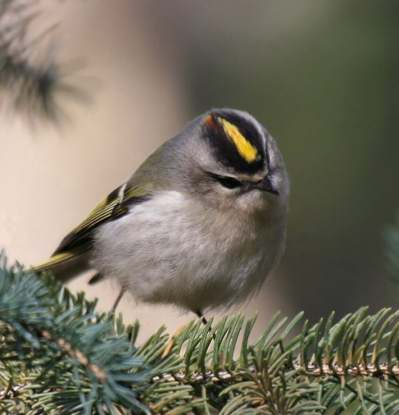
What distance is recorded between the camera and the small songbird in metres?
2.59

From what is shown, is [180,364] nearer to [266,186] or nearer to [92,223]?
[266,186]

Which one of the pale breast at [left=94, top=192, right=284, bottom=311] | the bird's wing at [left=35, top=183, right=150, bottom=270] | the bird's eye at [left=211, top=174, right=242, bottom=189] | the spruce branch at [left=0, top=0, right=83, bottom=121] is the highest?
the spruce branch at [left=0, top=0, right=83, bottom=121]

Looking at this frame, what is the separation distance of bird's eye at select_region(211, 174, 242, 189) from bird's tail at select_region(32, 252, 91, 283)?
727 millimetres

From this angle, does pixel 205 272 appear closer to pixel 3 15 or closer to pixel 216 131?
pixel 216 131

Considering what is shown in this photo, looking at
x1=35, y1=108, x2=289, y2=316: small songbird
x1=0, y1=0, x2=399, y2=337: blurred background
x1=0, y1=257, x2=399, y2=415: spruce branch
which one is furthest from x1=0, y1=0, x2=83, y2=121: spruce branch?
x1=0, y1=0, x2=399, y2=337: blurred background

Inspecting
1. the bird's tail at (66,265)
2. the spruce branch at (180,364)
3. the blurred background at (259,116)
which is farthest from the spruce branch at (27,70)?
the blurred background at (259,116)

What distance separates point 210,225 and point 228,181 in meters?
0.17

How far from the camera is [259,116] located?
17.5ft

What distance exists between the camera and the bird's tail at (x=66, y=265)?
3006 millimetres

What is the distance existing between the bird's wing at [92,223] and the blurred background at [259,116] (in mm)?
935

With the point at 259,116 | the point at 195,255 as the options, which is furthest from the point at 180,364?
the point at 259,116

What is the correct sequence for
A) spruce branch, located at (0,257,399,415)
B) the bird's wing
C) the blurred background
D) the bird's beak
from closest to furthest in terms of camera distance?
spruce branch, located at (0,257,399,415) < the bird's beak < the bird's wing < the blurred background

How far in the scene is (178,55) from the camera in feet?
15.5

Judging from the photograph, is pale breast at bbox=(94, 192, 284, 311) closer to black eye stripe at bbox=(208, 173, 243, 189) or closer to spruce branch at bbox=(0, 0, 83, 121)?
black eye stripe at bbox=(208, 173, 243, 189)
